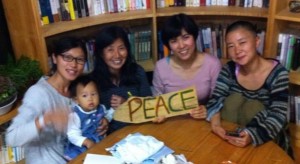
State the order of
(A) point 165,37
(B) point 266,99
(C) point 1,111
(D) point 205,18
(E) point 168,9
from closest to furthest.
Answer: (B) point 266,99 → (C) point 1,111 → (A) point 165,37 → (E) point 168,9 → (D) point 205,18

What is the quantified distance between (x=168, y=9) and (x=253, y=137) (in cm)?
140

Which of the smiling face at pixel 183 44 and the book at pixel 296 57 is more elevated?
the smiling face at pixel 183 44

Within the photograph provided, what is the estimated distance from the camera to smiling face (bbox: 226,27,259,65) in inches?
69.5

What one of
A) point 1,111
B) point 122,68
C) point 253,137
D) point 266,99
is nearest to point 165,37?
point 122,68

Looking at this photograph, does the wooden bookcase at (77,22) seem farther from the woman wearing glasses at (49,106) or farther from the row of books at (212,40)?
the woman wearing glasses at (49,106)

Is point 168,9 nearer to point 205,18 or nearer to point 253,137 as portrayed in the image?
point 205,18

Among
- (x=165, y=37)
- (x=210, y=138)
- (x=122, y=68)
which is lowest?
(x=210, y=138)

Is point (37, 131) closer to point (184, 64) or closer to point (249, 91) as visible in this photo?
point (184, 64)

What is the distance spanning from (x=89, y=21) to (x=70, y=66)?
0.62m

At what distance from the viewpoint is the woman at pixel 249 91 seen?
168 cm

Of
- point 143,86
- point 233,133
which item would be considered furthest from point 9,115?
point 233,133

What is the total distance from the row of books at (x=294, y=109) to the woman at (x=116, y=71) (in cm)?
105

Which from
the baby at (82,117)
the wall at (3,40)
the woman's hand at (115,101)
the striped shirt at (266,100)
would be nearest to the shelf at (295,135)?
the striped shirt at (266,100)

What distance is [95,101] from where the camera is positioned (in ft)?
5.99
